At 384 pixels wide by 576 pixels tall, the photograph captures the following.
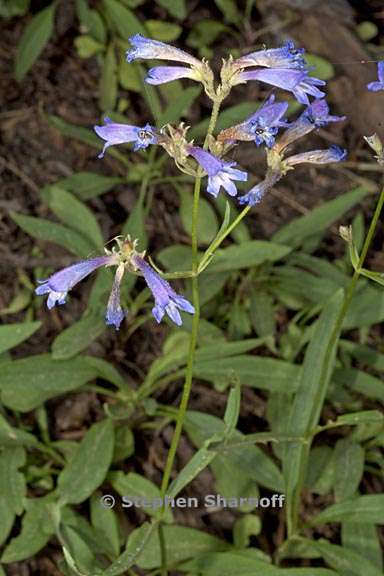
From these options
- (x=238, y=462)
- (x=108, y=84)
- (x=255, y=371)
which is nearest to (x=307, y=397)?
(x=255, y=371)

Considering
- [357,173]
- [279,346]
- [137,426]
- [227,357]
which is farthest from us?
[357,173]

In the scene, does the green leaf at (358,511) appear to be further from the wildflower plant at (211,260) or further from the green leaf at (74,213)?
the green leaf at (74,213)

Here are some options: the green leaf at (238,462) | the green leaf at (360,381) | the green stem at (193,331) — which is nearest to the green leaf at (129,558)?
the green stem at (193,331)

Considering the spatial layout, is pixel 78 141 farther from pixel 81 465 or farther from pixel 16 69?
pixel 81 465

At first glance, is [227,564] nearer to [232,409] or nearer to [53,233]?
[232,409]

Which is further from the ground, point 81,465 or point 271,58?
point 271,58

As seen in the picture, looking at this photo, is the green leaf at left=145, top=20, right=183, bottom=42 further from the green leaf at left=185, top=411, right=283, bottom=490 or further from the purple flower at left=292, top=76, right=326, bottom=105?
the purple flower at left=292, top=76, right=326, bottom=105

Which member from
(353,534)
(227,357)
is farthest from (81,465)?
(353,534)
